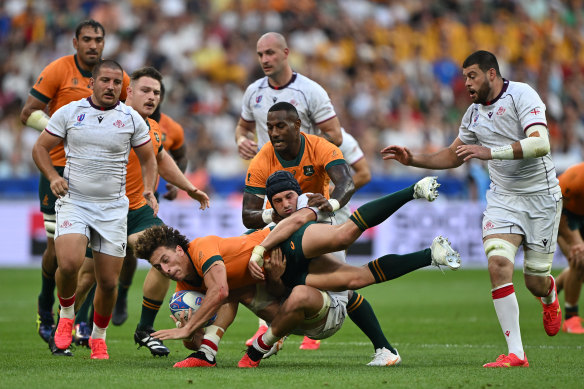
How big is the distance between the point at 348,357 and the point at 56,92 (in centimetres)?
399

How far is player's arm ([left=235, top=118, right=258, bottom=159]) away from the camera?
32.0ft

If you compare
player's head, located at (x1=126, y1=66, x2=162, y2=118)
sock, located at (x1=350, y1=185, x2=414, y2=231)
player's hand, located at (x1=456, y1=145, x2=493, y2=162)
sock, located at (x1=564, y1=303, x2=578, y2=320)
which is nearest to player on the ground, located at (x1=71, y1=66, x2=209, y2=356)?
player's head, located at (x1=126, y1=66, x2=162, y2=118)

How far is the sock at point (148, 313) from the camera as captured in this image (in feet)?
28.7

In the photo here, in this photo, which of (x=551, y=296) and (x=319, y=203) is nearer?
(x=319, y=203)

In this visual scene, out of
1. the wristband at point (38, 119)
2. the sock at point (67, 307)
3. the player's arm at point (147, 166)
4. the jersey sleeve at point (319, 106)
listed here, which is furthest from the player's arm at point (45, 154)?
the jersey sleeve at point (319, 106)

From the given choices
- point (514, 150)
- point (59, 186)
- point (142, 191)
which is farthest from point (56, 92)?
point (514, 150)

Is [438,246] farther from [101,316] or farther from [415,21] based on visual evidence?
[415,21]

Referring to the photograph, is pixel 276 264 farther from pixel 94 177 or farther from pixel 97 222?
pixel 94 177

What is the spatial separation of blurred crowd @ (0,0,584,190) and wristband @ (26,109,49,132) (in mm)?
10968

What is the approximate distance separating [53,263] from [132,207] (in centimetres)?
126

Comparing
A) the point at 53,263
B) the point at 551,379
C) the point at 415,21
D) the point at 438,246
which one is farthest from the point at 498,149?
the point at 415,21

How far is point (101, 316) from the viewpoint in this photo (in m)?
8.30

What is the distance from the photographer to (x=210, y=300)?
23.2ft

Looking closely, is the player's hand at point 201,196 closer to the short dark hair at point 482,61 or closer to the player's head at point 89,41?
the player's head at point 89,41
